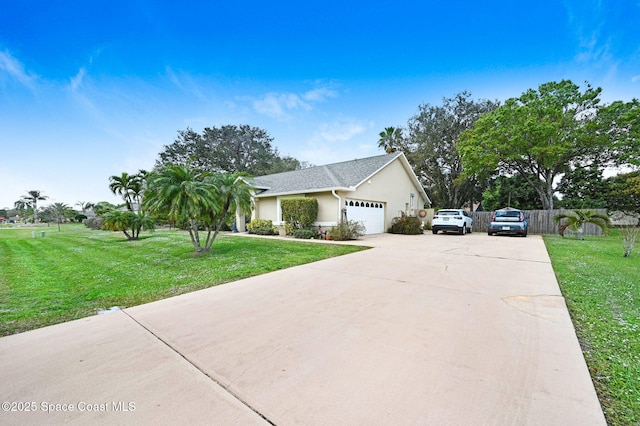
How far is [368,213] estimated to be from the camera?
1623 cm

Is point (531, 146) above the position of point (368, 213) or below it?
above

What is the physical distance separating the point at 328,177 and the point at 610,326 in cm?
1384

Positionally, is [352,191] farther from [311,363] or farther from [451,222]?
[311,363]

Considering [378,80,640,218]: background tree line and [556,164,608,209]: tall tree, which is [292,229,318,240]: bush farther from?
[556,164,608,209]: tall tree

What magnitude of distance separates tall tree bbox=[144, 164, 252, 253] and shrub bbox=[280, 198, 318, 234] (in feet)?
17.8

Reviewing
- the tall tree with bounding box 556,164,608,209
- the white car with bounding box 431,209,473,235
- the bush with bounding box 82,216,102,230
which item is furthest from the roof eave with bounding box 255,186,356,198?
the bush with bounding box 82,216,102,230

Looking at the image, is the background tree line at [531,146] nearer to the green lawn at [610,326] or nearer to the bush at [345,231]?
the bush at [345,231]

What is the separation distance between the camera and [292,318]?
11.5 ft

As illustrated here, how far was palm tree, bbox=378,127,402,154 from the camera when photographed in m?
27.8

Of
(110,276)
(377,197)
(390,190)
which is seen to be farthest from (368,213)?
(110,276)

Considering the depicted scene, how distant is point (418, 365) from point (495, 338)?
119 centimetres

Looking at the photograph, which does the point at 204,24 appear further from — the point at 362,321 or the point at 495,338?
the point at 495,338

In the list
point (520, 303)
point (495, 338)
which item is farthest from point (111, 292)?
point (520, 303)

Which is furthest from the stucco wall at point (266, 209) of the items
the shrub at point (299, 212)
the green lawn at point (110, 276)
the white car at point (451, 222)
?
the white car at point (451, 222)
